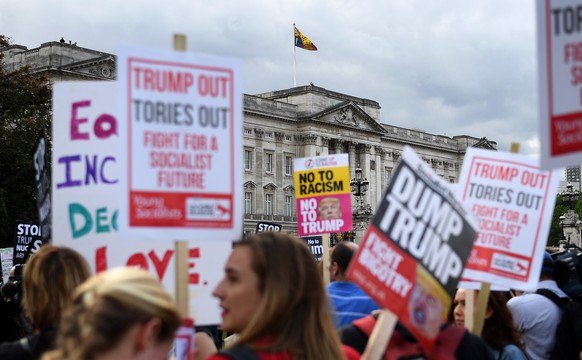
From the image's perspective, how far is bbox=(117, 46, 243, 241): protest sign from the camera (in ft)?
11.6

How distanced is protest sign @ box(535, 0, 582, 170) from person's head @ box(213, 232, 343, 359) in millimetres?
849

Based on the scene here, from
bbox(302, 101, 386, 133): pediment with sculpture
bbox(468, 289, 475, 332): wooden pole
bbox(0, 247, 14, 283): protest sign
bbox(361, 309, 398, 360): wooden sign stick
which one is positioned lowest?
bbox(0, 247, 14, 283): protest sign

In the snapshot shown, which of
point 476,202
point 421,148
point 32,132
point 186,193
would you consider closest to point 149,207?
point 186,193

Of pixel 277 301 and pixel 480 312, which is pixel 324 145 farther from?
pixel 277 301

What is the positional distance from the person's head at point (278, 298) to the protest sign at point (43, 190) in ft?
7.65

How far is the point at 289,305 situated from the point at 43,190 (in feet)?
8.51

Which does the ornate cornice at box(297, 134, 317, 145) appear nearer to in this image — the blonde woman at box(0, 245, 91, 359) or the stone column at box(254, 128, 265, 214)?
the stone column at box(254, 128, 265, 214)

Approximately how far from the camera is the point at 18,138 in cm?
3259

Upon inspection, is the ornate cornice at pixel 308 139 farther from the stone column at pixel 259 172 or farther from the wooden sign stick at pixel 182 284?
the wooden sign stick at pixel 182 284

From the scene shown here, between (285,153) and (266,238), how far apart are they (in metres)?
67.5

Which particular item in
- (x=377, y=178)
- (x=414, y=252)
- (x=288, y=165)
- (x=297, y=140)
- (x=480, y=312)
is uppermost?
(x=297, y=140)

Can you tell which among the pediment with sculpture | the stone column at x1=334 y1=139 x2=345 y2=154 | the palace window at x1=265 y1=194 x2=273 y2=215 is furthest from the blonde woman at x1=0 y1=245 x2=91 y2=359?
the stone column at x1=334 y1=139 x2=345 y2=154

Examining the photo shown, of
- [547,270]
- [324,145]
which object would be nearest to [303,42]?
[324,145]

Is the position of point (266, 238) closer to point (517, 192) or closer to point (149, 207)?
point (149, 207)
